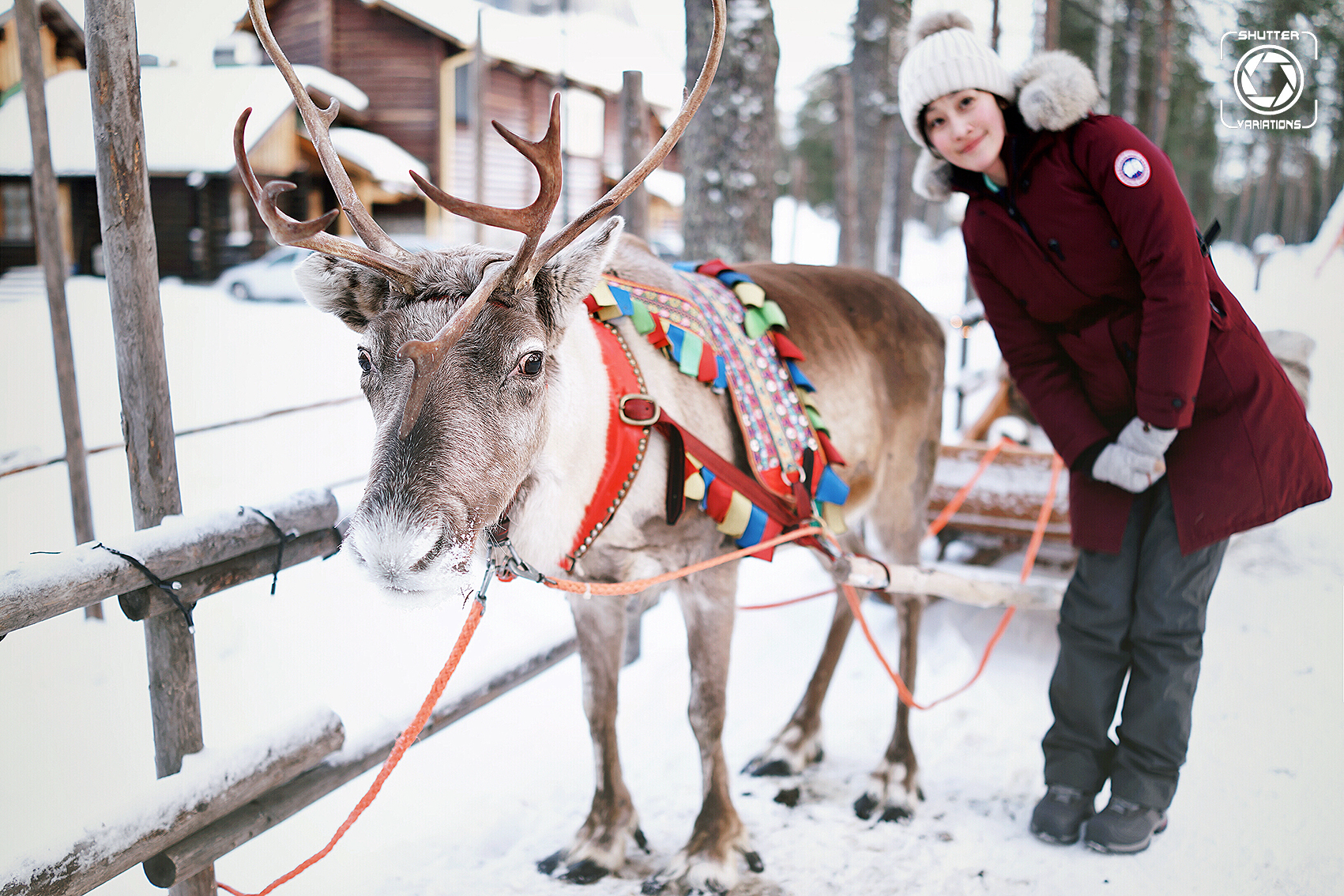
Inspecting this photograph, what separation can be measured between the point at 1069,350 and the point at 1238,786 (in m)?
1.86

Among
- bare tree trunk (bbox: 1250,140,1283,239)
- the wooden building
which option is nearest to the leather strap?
the wooden building

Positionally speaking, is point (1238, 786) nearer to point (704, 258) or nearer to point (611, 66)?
point (704, 258)

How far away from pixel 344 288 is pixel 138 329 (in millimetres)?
542

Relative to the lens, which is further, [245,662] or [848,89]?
[848,89]

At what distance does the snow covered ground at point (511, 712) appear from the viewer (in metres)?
2.69

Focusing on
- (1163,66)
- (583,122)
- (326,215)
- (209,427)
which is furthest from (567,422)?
(1163,66)

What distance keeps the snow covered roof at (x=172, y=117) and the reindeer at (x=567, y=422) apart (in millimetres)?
1172

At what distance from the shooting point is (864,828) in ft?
9.93

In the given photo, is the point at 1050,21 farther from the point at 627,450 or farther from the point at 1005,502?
the point at 627,450

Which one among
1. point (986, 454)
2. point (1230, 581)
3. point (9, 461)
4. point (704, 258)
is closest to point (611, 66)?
point (704, 258)

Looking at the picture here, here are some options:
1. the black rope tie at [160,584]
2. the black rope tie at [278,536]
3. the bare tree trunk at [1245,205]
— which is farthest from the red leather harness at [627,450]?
the bare tree trunk at [1245,205]

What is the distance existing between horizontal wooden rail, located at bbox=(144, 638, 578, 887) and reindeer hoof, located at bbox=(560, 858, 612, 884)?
65cm

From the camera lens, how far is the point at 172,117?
3.22 metres

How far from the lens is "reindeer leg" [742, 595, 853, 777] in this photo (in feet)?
11.1
